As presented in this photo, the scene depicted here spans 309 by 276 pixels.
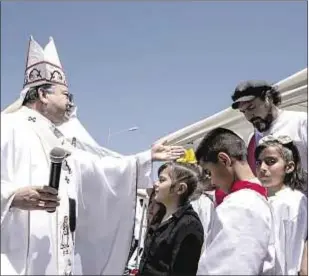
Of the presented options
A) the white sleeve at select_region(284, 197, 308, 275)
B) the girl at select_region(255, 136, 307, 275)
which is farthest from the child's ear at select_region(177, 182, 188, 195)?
the white sleeve at select_region(284, 197, 308, 275)

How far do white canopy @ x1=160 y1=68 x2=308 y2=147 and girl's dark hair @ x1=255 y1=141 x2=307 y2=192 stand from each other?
2.30ft

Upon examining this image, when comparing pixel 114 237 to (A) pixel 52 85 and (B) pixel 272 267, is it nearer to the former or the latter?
(A) pixel 52 85

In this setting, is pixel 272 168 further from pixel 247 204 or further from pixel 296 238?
pixel 247 204

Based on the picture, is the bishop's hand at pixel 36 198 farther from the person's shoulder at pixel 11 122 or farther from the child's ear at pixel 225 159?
the child's ear at pixel 225 159

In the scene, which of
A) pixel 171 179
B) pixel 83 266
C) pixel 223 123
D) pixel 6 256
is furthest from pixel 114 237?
pixel 223 123

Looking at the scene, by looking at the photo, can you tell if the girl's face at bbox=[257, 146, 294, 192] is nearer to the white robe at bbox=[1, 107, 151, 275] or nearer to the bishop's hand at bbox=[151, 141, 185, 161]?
the bishop's hand at bbox=[151, 141, 185, 161]

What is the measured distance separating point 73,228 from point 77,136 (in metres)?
1.40

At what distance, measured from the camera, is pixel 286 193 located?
2578 millimetres

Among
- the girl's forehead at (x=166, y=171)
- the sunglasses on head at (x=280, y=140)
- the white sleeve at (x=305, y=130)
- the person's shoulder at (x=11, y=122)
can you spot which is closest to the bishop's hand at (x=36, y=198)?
the person's shoulder at (x=11, y=122)

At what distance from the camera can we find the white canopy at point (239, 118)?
333cm

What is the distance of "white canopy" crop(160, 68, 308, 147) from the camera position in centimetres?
333

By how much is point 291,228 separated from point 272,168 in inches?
13.4

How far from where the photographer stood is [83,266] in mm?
2988

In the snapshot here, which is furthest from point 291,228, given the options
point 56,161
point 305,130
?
point 56,161
